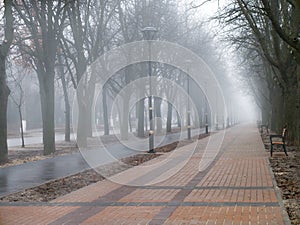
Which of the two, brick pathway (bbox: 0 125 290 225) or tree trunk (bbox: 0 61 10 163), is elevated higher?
tree trunk (bbox: 0 61 10 163)

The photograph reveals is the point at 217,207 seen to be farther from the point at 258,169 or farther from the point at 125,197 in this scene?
the point at 258,169

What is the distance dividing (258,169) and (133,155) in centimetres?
750

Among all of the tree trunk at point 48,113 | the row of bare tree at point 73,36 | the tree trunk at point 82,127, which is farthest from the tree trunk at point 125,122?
the tree trunk at point 48,113

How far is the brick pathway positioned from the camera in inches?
318

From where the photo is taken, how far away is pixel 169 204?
936cm

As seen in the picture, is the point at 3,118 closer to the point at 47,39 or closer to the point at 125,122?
the point at 47,39

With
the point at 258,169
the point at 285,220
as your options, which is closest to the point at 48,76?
the point at 258,169

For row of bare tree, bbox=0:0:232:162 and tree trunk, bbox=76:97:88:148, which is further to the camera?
tree trunk, bbox=76:97:88:148

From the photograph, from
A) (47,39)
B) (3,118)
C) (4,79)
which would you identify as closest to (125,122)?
(47,39)

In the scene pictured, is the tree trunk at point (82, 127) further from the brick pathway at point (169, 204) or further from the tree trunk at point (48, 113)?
the brick pathway at point (169, 204)

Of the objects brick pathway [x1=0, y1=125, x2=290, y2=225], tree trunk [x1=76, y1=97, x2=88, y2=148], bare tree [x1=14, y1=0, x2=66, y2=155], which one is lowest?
brick pathway [x1=0, y1=125, x2=290, y2=225]

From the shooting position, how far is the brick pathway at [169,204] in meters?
8.07

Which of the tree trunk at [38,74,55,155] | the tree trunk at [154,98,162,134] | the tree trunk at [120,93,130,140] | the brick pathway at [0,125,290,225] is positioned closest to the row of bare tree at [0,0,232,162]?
the tree trunk at [38,74,55,155]

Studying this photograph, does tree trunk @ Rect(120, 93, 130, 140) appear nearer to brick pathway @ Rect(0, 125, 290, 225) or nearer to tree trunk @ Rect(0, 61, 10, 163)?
tree trunk @ Rect(0, 61, 10, 163)
